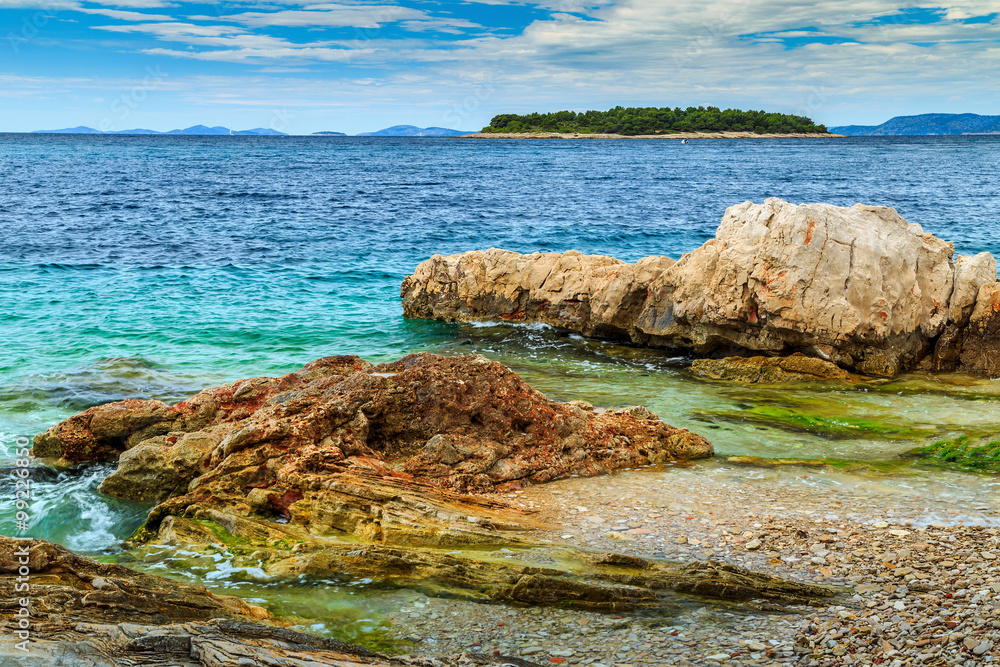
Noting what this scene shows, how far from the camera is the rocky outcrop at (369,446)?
8656 mm

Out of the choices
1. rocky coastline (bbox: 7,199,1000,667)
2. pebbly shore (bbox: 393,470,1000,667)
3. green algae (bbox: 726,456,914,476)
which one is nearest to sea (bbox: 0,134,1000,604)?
green algae (bbox: 726,456,914,476)

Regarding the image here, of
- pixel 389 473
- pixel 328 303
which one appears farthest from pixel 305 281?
pixel 389 473

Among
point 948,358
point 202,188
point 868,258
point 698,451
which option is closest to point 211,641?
point 698,451

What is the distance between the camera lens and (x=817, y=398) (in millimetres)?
13758

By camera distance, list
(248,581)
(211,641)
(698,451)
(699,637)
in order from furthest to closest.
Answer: (698,451), (248,581), (699,637), (211,641)

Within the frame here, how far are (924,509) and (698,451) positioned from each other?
2.98 metres

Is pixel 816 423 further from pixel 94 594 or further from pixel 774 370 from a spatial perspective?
pixel 94 594

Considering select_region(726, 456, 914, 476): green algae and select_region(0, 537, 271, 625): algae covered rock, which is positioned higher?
select_region(0, 537, 271, 625): algae covered rock

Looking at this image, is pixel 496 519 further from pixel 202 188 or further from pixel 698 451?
pixel 202 188

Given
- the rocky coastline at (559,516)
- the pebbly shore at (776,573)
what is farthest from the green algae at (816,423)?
the pebbly shore at (776,573)

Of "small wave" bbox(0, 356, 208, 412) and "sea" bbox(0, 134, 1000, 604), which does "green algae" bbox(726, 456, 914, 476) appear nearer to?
"sea" bbox(0, 134, 1000, 604)

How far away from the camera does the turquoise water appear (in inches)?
524

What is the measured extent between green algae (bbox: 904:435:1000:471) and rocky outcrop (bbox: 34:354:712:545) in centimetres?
315

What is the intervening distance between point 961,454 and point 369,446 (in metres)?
8.44
